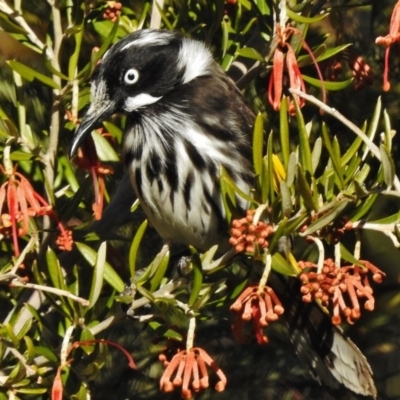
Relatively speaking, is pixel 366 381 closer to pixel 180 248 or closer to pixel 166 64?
pixel 180 248

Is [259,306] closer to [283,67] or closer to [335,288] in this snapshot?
[335,288]

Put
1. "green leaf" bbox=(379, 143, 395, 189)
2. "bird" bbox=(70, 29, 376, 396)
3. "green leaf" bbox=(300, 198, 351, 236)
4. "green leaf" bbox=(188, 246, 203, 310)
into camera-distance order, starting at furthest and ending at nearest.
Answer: "bird" bbox=(70, 29, 376, 396)
"green leaf" bbox=(188, 246, 203, 310)
"green leaf" bbox=(300, 198, 351, 236)
"green leaf" bbox=(379, 143, 395, 189)

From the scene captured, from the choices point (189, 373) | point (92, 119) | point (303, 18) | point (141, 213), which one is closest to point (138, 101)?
point (141, 213)

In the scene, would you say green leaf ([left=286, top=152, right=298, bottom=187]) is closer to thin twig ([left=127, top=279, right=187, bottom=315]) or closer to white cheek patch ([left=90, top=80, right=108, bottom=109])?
thin twig ([left=127, top=279, right=187, bottom=315])

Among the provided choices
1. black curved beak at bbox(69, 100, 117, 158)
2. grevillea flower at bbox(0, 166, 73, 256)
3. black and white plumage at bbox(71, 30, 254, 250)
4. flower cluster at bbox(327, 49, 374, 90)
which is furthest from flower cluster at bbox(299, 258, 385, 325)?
black and white plumage at bbox(71, 30, 254, 250)

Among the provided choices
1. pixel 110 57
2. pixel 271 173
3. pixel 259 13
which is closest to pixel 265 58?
pixel 259 13

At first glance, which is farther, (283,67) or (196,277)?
(283,67)

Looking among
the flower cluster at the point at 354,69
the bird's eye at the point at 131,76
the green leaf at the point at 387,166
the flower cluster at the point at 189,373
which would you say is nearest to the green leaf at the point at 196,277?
the flower cluster at the point at 189,373

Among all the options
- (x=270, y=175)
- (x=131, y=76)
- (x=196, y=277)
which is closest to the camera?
(x=270, y=175)

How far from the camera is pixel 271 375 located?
3.03 m

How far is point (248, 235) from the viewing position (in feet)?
6.32

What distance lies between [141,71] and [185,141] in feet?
0.71

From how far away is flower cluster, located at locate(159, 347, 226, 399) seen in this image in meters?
2.03

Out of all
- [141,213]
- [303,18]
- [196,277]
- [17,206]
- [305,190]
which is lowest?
[141,213]
